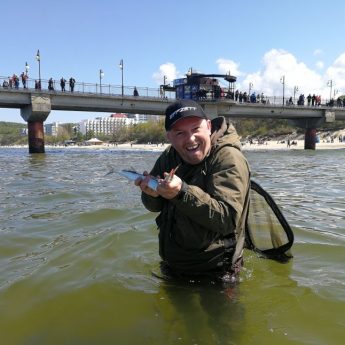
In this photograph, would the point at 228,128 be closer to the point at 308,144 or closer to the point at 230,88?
the point at 230,88

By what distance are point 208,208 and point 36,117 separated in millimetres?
42550

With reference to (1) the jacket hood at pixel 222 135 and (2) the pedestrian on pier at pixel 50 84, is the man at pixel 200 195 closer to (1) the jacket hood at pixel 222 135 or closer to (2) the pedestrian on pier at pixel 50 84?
(1) the jacket hood at pixel 222 135

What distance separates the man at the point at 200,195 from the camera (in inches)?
130

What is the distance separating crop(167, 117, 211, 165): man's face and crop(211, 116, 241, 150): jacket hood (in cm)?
10

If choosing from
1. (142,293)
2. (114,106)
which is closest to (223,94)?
(114,106)

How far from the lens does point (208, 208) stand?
3.30m

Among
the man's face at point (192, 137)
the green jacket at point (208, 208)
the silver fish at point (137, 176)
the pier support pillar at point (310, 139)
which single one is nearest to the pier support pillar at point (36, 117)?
the pier support pillar at point (310, 139)

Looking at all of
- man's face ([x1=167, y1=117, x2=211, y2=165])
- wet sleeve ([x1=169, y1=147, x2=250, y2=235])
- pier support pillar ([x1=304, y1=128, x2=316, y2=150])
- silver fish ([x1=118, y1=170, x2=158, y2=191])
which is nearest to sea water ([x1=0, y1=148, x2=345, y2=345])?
wet sleeve ([x1=169, y1=147, x2=250, y2=235])

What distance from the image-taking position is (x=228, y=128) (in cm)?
407

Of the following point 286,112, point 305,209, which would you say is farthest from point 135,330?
point 286,112

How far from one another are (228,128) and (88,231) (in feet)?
15.1

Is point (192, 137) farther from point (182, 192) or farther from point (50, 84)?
point (50, 84)

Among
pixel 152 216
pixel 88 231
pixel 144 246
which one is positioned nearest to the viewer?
pixel 144 246

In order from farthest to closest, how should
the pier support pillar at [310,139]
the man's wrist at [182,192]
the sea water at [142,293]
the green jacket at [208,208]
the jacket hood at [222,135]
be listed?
the pier support pillar at [310,139] → the jacket hood at [222,135] → the sea water at [142,293] → the green jacket at [208,208] → the man's wrist at [182,192]
